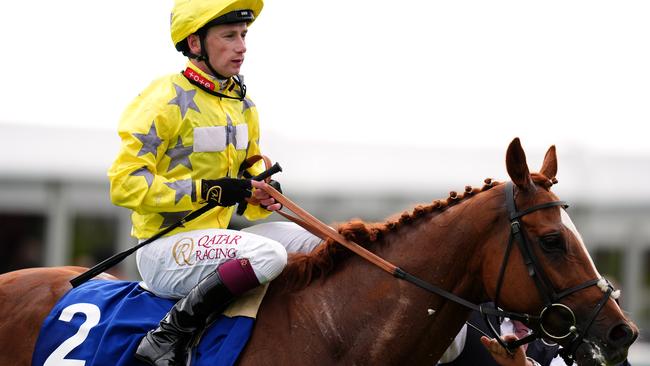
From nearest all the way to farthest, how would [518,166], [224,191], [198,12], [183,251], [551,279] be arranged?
1. [551,279]
2. [518,166]
3. [224,191]
4. [183,251]
5. [198,12]

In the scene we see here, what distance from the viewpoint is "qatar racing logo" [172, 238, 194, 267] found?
5285mm

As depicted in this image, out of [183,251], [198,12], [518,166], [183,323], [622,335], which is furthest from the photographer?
[198,12]

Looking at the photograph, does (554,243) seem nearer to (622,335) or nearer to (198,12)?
(622,335)

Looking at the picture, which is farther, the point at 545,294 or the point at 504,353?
the point at 504,353

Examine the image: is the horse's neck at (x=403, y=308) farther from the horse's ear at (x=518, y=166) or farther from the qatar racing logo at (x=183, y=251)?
the qatar racing logo at (x=183, y=251)

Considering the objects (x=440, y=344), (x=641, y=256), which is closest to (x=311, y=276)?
(x=440, y=344)

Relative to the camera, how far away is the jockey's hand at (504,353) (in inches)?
214

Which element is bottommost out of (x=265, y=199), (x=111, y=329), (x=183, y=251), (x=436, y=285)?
(x=111, y=329)

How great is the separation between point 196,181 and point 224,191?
159 mm

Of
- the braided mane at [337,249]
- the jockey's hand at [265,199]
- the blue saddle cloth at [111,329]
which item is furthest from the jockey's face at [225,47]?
the blue saddle cloth at [111,329]

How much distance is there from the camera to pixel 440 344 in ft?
16.8

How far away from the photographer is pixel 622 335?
4719 millimetres

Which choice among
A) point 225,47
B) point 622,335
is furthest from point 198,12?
point 622,335

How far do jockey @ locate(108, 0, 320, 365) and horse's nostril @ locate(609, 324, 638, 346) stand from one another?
1.57 m
